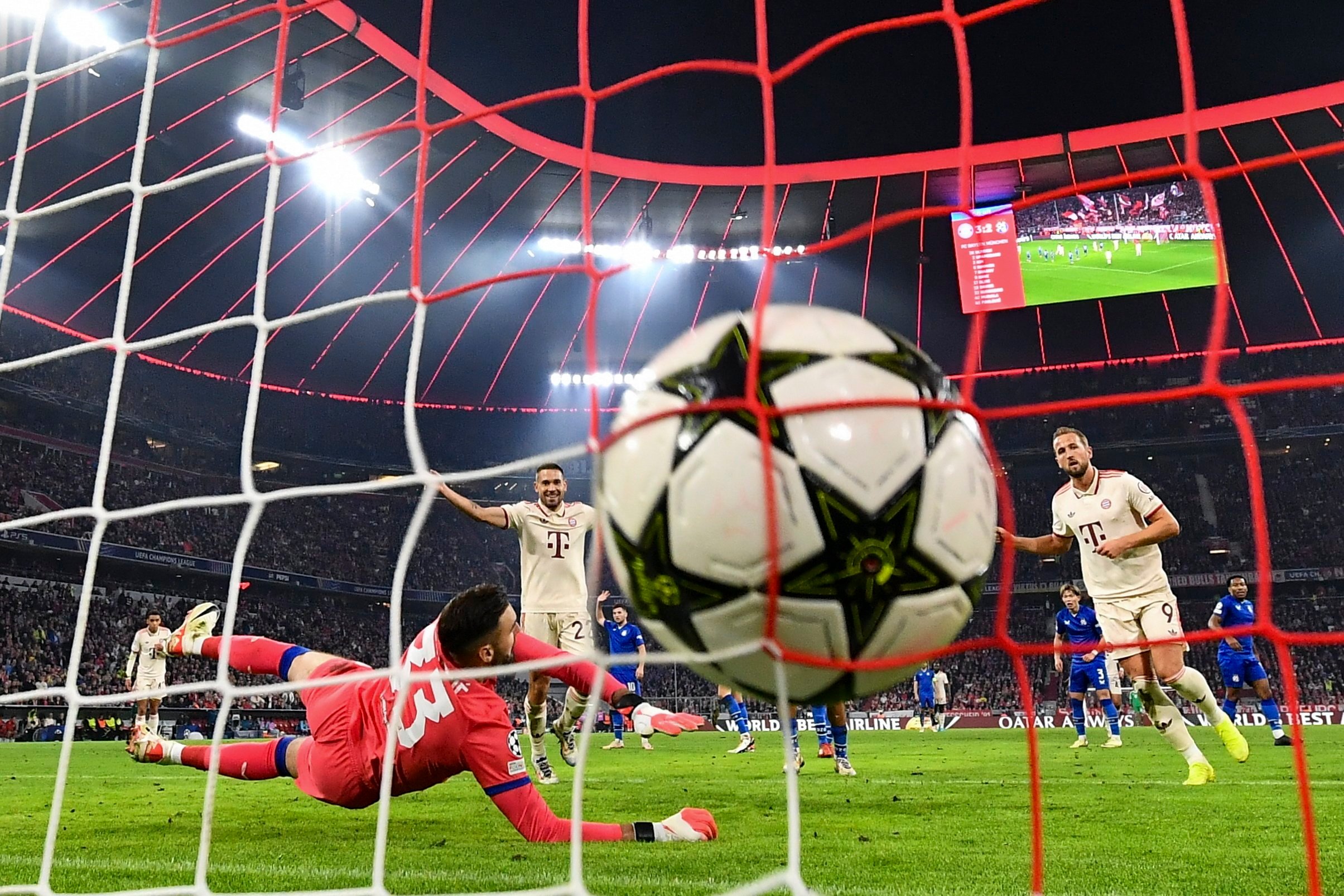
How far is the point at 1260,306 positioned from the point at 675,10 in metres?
16.8

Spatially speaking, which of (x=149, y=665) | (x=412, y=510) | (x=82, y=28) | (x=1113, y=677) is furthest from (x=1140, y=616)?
(x=412, y=510)

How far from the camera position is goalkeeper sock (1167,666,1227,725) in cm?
530

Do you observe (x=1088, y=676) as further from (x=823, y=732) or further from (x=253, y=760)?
(x=253, y=760)

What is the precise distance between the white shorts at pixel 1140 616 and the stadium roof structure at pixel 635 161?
7.97 m

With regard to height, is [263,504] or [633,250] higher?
[633,250]

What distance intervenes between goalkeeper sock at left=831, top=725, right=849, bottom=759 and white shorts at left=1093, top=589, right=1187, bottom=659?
72.3 inches

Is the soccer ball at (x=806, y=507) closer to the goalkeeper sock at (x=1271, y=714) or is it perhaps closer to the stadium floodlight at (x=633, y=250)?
the goalkeeper sock at (x=1271, y=714)

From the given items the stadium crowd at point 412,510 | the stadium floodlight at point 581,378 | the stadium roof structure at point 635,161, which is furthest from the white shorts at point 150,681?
the stadium floodlight at point 581,378

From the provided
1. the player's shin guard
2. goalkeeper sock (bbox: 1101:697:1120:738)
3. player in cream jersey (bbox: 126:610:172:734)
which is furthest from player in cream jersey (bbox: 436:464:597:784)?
goalkeeper sock (bbox: 1101:697:1120:738)

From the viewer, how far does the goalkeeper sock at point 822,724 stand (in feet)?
24.6

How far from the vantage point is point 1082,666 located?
9.94 meters

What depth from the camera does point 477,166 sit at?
17.5 metres

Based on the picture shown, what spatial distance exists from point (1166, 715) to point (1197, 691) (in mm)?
214

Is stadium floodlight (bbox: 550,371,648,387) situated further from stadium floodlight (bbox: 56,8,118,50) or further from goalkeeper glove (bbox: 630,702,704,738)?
goalkeeper glove (bbox: 630,702,704,738)
